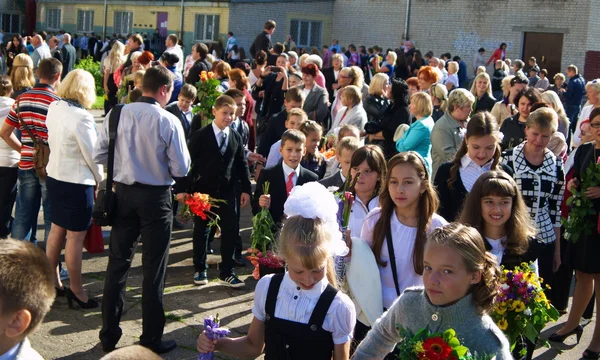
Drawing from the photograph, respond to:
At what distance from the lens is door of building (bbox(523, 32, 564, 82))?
28.6 m

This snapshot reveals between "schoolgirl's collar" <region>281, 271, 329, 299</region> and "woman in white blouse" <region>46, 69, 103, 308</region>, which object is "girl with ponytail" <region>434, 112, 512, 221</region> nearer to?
"schoolgirl's collar" <region>281, 271, 329, 299</region>

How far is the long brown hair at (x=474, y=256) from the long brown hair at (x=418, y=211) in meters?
1.08

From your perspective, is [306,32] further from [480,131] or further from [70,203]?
[480,131]

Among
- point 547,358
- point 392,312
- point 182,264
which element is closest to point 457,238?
point 392,312

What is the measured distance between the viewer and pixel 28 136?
7.12m

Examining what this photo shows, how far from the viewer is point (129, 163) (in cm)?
565

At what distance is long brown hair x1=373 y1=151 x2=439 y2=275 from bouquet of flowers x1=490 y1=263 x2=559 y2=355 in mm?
579

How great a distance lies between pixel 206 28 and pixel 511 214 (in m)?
32.8

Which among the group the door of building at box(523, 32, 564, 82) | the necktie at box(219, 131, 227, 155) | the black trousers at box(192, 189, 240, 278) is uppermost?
the door of building at box(523, 32, 564, 82)

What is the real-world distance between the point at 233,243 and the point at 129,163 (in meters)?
2.26

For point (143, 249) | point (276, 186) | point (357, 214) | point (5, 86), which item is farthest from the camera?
point (5, 86)

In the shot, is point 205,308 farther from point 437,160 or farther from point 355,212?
point 437,160

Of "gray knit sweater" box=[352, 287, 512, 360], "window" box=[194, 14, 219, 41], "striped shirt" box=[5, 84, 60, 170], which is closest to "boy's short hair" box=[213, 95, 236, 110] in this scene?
"striped shirt" box=[5, 84, 60, 170]

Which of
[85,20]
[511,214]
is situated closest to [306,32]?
[85,20]
